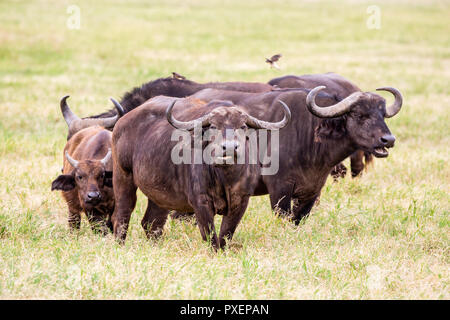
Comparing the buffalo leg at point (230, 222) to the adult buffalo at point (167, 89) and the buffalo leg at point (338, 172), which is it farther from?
the buffalo leg at point (338, 172)

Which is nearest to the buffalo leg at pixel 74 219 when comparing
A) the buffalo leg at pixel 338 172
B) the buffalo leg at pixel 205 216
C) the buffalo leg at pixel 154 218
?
the buffalo leg at pixel 154 218

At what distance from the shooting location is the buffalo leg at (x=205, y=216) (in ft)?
22.1

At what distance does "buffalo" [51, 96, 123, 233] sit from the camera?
8078mm

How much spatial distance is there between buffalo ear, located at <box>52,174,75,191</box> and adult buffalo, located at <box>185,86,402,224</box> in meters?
2.22

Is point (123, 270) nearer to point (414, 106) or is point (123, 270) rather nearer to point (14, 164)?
point (14, 164)

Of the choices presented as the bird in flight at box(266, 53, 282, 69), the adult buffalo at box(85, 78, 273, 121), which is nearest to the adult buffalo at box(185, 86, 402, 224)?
the adult buffalo at box(85, 78, 273, 121)

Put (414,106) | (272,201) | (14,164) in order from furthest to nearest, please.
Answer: (414,106) → (14,164) → (272,201)

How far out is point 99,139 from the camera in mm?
8969

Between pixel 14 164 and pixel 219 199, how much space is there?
487 centimetres

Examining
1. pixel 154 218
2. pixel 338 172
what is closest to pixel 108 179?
pixel 154 218

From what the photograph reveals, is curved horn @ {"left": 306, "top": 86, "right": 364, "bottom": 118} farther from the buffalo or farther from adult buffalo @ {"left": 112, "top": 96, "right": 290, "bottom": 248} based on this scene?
the buffalo

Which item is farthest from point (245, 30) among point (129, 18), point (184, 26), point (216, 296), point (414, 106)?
point (216, 296)

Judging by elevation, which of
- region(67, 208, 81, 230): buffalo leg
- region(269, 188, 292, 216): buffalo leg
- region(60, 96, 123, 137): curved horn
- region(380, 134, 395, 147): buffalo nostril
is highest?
region(380, 134, 395, 147): buffalo nostril

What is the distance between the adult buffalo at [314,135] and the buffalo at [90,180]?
1.83m
